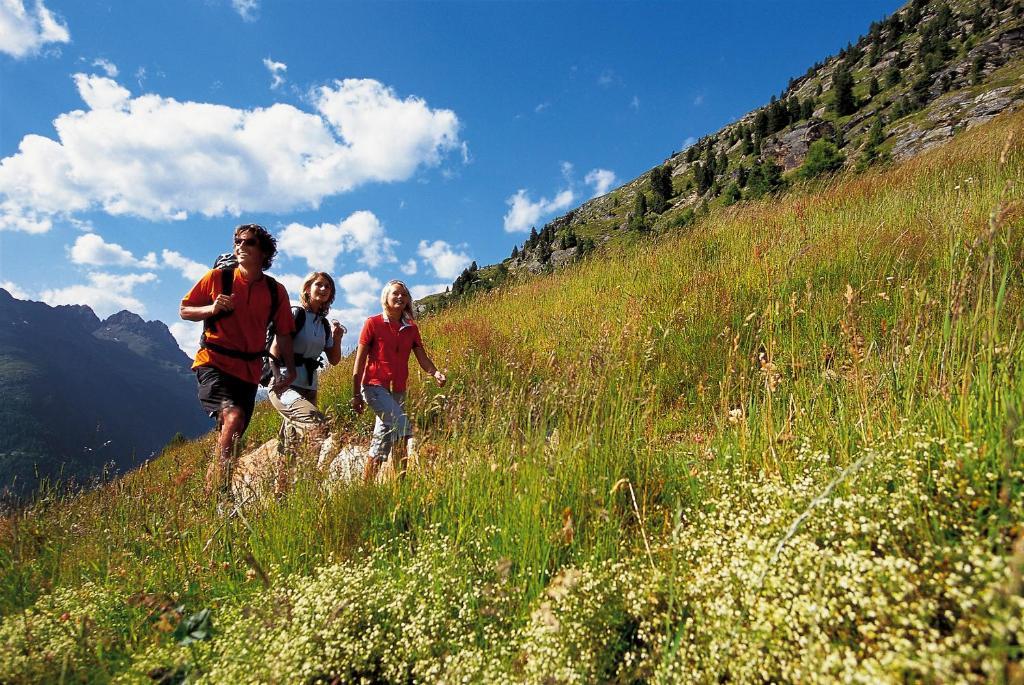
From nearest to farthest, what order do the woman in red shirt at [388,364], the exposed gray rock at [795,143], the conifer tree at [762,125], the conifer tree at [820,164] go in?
the woman in red shirt at [388,364] < the conifer tree at [820,164] < the exposed gray rock at [795,143] < the conifer tree at [762,125]

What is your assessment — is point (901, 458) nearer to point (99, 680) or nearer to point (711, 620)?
point (711, 620)

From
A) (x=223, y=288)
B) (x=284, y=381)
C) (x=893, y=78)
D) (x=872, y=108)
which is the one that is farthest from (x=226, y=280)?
(x=893, y=78)

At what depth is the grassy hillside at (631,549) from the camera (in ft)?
4.13

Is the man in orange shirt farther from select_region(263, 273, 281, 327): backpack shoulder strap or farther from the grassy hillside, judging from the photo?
the grassy hillside

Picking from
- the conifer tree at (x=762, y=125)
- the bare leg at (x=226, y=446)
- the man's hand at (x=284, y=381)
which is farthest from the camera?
the conifer tree at (x=762, y=125)

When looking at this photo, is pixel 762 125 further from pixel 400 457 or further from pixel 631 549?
pixel 631 549

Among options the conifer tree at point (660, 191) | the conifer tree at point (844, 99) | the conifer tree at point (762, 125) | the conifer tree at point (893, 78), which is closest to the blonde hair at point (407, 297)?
the conifer tree at point (844, 99)

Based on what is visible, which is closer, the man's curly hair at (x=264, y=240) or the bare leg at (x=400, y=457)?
the bare leg at (x=400, y=457)

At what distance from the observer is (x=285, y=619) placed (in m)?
1.79

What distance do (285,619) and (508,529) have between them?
0.94m

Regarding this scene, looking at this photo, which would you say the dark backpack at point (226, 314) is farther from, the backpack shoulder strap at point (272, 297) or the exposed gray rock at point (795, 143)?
the exposed gray rock at point (795, 143)

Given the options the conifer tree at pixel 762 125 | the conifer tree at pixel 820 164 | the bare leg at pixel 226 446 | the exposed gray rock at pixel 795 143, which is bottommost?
the bare leg at pixel 226 446

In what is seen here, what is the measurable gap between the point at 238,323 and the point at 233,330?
0.07 meters

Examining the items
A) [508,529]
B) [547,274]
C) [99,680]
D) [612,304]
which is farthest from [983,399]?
[547,274]
